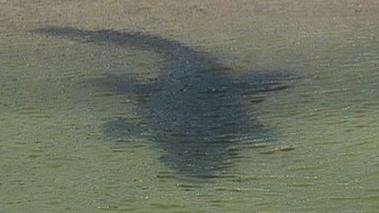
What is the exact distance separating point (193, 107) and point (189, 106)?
58 mm

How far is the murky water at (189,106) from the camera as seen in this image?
8.49 meters

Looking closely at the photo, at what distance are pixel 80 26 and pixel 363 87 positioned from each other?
220 inches

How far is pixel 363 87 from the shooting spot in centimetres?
1184

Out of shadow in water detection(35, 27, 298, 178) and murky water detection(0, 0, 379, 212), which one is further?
Answer: shadow in water detection(35, 27, 298, 178)

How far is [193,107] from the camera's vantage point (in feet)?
38.2

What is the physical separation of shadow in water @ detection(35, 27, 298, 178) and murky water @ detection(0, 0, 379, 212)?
0.02 meters

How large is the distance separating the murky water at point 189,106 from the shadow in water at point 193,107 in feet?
0.08

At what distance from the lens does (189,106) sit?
11680 mm

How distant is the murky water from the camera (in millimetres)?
8492

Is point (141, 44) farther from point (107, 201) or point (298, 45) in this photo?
point (107, 201)

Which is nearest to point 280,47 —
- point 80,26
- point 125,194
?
point 80,26

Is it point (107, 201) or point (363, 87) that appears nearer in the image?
point (107, 201)

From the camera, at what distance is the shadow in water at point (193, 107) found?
9.78 metres

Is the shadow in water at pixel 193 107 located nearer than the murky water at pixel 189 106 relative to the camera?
No
